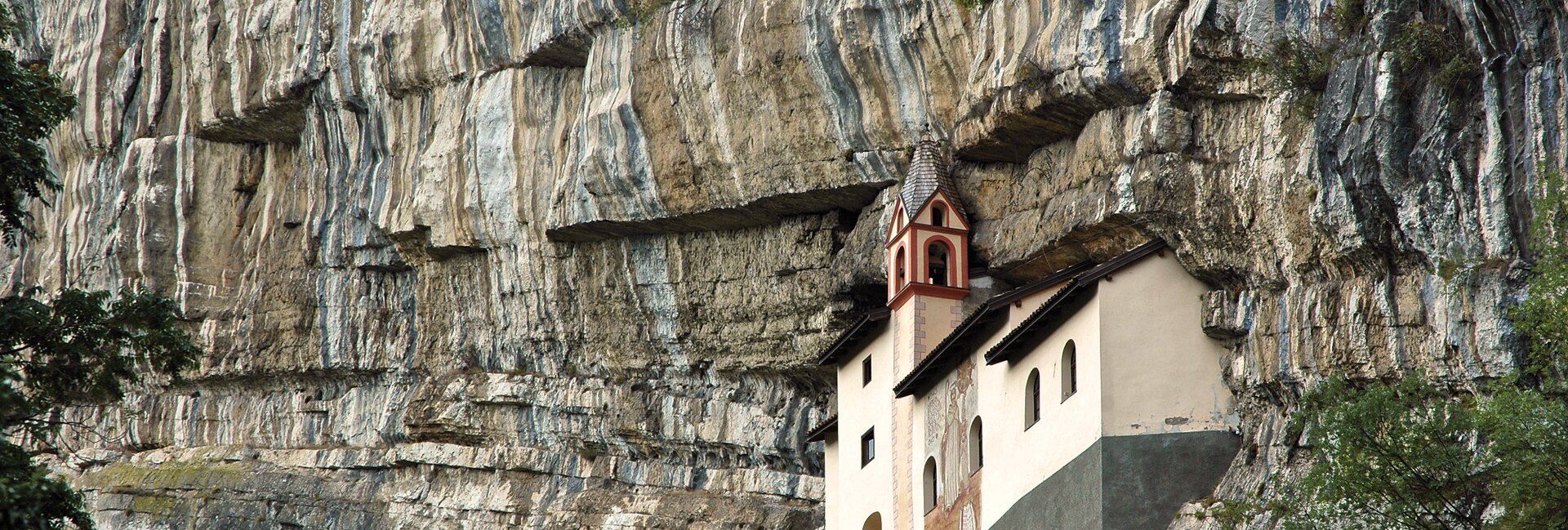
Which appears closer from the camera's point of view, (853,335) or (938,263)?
(938,263)

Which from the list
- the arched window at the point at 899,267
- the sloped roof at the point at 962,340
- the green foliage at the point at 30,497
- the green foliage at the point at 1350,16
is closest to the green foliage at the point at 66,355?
the green foliage at the point at 30,497

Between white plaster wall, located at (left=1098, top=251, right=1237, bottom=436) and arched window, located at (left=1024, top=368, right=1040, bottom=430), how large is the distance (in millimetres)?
2678

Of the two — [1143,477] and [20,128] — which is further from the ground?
[20,128]

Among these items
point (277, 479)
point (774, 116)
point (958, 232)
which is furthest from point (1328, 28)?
point (277, 479)

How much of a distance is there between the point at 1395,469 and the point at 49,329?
16.3 m

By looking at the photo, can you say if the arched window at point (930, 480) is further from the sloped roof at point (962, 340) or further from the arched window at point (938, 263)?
the arched window at point (938, 263)

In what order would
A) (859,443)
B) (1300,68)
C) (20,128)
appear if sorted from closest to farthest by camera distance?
(20,128) < (1300,68) < (859,443)

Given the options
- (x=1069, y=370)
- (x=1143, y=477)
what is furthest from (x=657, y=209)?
(x=1143, y=477)

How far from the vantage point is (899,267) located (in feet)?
140

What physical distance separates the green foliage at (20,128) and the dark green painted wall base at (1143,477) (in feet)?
56.1

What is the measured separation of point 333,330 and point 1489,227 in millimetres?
45112

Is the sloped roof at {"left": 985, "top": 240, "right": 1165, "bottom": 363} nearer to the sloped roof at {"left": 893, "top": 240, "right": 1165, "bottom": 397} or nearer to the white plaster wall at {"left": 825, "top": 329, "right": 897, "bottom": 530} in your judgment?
the sloped roof at {"left": 893, "top": 240, "right": 1165, "bottom": 397}

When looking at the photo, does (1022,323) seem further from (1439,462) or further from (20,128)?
(20,128)

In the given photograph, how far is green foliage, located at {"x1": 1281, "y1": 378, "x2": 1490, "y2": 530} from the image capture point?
79.1 feet
